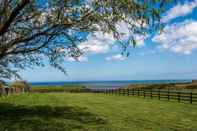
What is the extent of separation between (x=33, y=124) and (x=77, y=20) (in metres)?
6.34

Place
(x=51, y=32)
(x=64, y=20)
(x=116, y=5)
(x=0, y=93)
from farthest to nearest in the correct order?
(x=0, y=93), (x=51, y=32), (x=64, y=20), (x=116, y=5)

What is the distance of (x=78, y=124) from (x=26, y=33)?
7.28 metres

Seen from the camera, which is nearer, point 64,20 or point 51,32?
point 64,20

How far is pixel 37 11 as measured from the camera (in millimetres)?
21219

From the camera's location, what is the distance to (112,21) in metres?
18.8

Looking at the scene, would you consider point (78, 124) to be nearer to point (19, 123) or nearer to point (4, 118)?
point (19, 123)

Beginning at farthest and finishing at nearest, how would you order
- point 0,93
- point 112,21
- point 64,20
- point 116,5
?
point 0,93 → point 64,20 → point 112,21 → point 116,5

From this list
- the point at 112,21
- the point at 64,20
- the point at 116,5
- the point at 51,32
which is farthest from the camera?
the point at 51,32

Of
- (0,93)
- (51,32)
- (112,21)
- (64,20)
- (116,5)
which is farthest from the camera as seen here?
(0,93)

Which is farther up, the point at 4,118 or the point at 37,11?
the point at 37,11

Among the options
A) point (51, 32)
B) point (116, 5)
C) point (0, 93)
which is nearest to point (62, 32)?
point (51, 32)

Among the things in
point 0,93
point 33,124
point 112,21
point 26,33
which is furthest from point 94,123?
point 0,93

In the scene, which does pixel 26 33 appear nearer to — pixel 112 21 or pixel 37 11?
pixel 37 11

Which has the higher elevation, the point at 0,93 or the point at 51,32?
the point at 51,32
